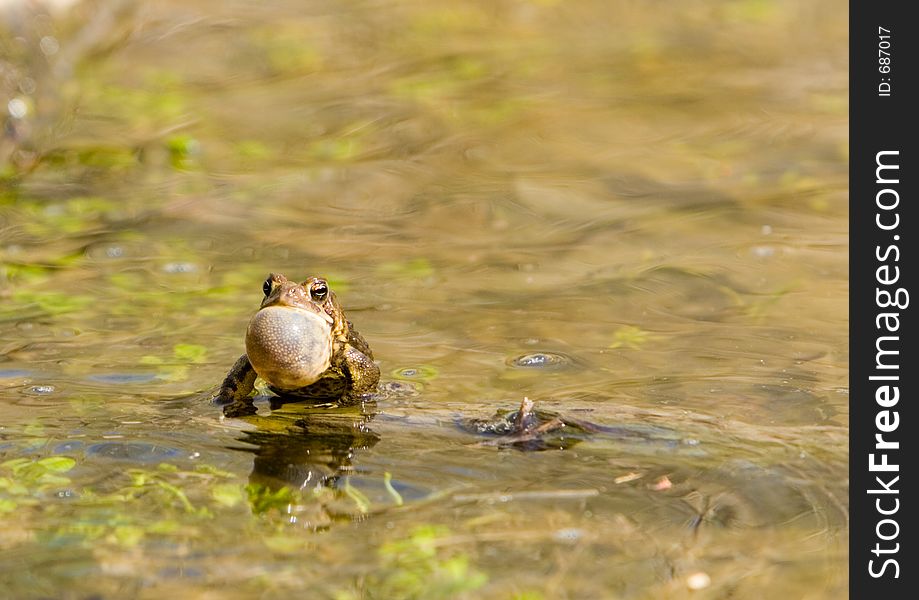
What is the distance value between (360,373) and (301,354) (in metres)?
0.35

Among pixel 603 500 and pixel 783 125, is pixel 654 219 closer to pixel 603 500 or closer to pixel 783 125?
pixel 783 125

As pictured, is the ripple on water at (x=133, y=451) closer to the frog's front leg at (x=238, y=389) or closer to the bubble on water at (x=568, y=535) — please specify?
the frog's front leg at (x=238, y=389)

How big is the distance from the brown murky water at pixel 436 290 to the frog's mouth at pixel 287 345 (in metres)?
0.22

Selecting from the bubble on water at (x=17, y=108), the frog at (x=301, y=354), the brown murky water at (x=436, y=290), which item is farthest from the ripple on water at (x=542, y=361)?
the bubble on water at (x=17, y=108)

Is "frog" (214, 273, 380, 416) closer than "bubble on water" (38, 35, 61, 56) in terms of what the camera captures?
Yes

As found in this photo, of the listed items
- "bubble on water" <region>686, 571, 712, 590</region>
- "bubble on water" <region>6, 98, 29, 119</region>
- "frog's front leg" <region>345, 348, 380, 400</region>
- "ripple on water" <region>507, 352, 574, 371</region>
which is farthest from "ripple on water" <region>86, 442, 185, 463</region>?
"bubble on water" <region>6, 98, 29, 119</region>

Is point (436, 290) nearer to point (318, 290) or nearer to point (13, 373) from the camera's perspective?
point (318, 290)

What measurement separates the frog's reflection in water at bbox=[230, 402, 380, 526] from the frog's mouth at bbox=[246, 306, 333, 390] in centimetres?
18

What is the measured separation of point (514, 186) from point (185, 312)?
2.53 meters

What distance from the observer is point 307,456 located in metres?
4.07

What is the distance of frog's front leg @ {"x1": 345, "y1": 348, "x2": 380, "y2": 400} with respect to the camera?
4418 mm

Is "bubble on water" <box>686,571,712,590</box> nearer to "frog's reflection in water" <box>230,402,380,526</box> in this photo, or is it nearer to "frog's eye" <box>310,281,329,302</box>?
"frog's reflection in water" <box>230,402,380,526</box>

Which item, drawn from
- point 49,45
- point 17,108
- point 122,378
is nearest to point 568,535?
point 122,378
